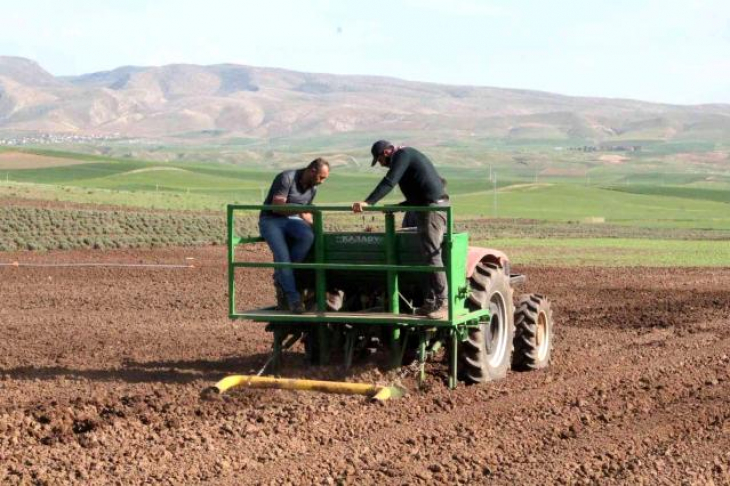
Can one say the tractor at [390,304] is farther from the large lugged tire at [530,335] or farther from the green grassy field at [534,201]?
the green grassy field at [534,201]

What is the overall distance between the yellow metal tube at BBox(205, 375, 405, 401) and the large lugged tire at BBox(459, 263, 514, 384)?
1109 mm

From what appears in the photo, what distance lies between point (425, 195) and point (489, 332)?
171 centimetres

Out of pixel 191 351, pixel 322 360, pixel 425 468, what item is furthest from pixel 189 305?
pixel 425 468

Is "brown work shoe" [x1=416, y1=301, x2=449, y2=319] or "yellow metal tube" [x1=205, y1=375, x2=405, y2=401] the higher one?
"brown work shoe" [x1=416, y1=301, x2=449, y2=319]

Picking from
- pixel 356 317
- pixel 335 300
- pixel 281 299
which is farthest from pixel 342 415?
pixel 335 300

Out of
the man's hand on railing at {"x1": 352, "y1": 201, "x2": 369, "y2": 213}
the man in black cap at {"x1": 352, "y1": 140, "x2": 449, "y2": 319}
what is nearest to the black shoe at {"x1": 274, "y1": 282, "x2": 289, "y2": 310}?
the man in black cap at {"x1": 352, "y1": 140, "x2": 449, "y2": 319}

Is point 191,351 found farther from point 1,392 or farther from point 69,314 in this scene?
point 69,314

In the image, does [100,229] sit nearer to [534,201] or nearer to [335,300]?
[335,300]

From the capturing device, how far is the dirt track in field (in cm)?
817

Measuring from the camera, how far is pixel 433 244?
11078mm

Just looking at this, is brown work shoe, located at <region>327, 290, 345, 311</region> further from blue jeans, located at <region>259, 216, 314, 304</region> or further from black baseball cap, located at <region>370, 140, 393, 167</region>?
black baseball cap, located at <region>370, 140, 393, 167</region>

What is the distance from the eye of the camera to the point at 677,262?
31922 mm

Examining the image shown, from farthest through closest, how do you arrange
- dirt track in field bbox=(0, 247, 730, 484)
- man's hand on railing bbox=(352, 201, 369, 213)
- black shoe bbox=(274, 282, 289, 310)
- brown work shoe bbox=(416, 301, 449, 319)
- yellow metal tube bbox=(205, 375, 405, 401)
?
→ black shoe bbox=(274, 282, 289, 310), brown work shoe bbox=(416, 301, 449, 319), man's hand on railing bbox=(352, 201, 369, 213), yellow metal tube bbox=(205, 375, 405, 401), dirt track in field bbox=(0, 247, 730, 484)

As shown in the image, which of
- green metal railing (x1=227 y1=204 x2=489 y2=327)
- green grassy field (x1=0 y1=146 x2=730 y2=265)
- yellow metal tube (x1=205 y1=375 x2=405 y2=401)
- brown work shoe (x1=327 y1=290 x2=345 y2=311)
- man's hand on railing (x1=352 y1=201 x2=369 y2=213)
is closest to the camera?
yellow metal tube (x1=205 y1=375 x2=405 y2=401)
